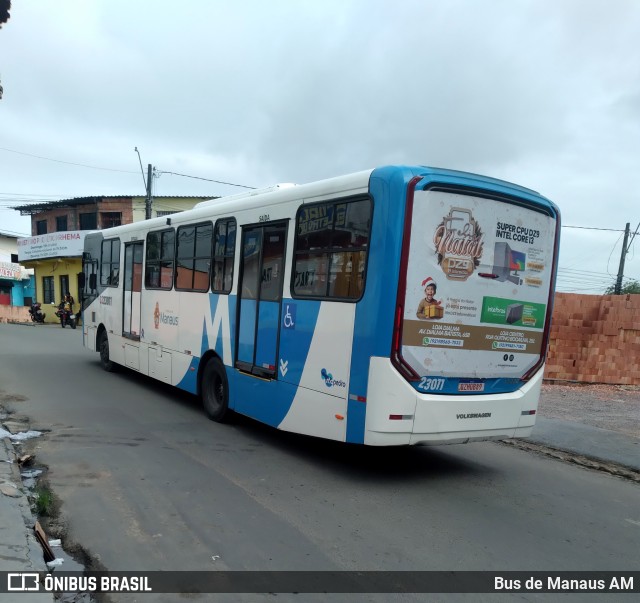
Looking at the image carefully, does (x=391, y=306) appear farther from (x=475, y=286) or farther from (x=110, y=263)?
(x=110, y=263)

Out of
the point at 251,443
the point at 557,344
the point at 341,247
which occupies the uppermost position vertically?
the point at 341,247

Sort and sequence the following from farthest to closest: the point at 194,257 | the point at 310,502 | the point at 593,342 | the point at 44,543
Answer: the point at 593,342 → the point at 194,257 → the point at 310,502 → the point at 44,543

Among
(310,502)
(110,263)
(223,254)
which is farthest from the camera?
(110,263)

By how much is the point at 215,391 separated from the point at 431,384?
3850 mm

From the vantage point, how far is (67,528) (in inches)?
171

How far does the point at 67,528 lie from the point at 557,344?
476 inches

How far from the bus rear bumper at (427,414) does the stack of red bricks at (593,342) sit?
8.18m

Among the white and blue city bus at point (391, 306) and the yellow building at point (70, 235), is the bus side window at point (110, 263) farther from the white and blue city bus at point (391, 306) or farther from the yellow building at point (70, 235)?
the yellow building at point (70, 235)

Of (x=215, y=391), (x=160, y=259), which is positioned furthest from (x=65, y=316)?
(x=215, y=391)

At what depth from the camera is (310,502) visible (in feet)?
16.5

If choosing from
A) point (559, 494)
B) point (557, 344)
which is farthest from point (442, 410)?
point (557, 344)

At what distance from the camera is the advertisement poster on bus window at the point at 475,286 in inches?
208

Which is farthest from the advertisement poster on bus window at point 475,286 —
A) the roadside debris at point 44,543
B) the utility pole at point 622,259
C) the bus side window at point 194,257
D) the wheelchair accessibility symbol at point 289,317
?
the utility pole at point 622,259

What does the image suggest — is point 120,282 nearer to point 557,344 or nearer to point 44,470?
point 44,470
